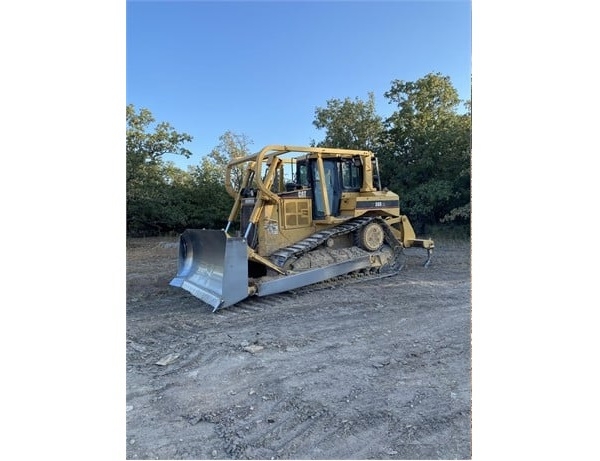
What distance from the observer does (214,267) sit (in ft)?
17.3

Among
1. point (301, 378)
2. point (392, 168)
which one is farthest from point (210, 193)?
point (301, 378)

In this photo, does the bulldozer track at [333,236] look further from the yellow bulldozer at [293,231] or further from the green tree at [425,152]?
the green tree at [425,152]

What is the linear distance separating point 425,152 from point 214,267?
9.33 meters

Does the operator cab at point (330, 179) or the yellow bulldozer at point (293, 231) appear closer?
the yellow bulldozer at point (293, 231)

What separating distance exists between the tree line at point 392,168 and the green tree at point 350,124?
1302 mm

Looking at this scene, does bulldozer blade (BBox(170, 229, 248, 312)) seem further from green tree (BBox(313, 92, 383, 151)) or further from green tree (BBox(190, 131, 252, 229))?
green tree (BBox(313, 92, 383, 151))

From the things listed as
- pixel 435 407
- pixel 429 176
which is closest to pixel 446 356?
pixel 435 407

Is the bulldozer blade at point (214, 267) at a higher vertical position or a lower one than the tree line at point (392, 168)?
lower

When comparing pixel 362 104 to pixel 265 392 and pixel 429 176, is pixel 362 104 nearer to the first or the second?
pixel 429 176

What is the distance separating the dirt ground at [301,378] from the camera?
2.14 m

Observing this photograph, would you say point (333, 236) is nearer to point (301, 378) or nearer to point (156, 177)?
point (301, 378)

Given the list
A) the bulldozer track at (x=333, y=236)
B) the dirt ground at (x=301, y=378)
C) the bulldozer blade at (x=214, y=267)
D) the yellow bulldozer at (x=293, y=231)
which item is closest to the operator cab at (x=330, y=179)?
the yellow bulldozer at (x=293, y=231)
